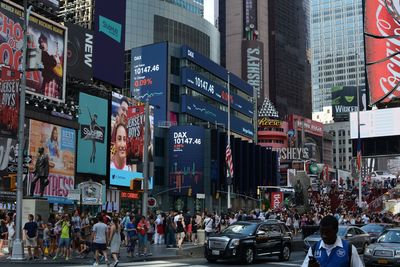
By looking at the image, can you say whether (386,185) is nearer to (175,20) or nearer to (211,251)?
(175,20)

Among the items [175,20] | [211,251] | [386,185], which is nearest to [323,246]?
[211,251]

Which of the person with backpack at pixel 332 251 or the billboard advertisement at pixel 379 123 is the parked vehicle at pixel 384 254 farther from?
the billboard advertisement at pixel 379 123

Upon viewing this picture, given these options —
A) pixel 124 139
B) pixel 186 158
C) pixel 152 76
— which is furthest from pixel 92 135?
pixel 152 76

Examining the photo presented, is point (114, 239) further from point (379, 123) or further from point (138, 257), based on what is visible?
point (379, 123)

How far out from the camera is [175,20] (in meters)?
108

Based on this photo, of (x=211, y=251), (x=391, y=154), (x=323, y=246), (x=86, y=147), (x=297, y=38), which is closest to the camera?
(x=323, y=246)

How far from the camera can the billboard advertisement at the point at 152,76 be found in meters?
78.2

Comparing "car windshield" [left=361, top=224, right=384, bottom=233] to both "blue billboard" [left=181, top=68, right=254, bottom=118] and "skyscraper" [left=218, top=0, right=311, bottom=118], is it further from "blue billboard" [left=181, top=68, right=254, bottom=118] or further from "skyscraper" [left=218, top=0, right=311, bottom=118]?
"skyscraper" [left=218, top=0, right=311, bottom=118]

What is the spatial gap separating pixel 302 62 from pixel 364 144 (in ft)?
408

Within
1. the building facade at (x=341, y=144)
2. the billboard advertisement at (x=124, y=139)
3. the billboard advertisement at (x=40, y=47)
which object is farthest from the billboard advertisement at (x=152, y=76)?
the building facade at (x=341, y=144)

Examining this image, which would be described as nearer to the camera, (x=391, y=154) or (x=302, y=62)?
(x=391, y=154)

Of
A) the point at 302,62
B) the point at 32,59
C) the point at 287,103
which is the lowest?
the point at 32,59

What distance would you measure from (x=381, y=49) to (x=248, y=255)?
51.2 meters

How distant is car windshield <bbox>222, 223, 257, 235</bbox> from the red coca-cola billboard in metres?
48.8
